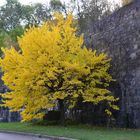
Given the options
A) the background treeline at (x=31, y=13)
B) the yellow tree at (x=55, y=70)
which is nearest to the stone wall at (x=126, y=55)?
the yellow tree at (x=55, y=70)

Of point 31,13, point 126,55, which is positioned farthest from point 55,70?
point 31,13

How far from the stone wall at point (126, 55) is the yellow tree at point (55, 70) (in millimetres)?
560

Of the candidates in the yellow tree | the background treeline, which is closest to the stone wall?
the yellow tree

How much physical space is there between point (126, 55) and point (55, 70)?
3847mm

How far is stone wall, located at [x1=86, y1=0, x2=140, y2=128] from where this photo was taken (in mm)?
22609

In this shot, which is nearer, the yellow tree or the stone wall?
the stone wall

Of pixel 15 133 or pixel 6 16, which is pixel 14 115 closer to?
pixel 15 133

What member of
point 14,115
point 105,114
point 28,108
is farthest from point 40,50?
point 14,115

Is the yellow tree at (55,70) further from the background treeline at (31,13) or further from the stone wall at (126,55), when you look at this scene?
the background treeline at (31,13)

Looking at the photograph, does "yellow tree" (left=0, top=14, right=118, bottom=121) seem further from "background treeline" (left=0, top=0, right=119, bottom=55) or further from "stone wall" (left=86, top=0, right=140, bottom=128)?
"background treeline" (left=0, top=0, right=119, bottom=55)

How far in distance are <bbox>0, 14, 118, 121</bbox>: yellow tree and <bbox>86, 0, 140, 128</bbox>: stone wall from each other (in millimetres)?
560

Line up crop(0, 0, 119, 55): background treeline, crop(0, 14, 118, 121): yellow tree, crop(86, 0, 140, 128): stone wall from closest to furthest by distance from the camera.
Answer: crop(86, 0, 140, 128): stone wall
crop(0, 14, 118, 121): yellow tree
crop(0, 0, 119, 55): background treeline

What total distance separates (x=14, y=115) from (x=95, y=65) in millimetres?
14233

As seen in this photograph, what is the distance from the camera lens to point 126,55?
23.6 meters
